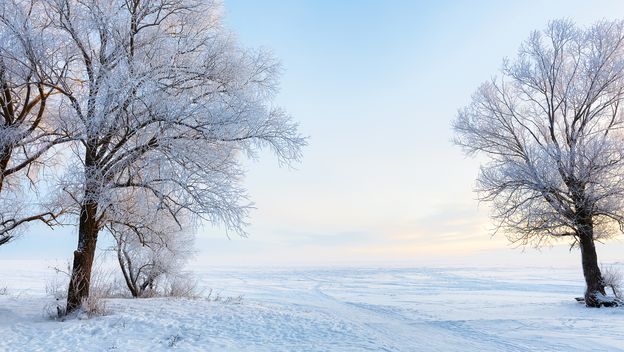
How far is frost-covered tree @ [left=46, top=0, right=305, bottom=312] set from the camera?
9.35m

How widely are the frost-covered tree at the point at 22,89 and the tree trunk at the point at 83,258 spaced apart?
91 centimetres

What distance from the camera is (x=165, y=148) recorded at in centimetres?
973

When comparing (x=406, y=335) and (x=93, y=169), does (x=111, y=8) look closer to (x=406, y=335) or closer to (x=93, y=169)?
(x=93, y=169)

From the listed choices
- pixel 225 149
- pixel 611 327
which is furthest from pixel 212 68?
pixel 611 327

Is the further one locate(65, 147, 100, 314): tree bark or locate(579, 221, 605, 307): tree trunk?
locate(579, 221, 605, 307): tree trunk

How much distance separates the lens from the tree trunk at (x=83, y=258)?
10.5 m

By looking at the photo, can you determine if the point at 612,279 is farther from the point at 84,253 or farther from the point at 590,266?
the point at 84,253

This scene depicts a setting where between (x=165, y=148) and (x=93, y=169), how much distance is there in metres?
1.63

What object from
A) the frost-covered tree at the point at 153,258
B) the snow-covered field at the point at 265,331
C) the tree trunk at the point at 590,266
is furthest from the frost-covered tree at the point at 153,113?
the tree trunk at the point at 590,266

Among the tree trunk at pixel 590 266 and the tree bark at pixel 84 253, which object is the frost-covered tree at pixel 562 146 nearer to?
Result: the tree trunk at pixel 590 266

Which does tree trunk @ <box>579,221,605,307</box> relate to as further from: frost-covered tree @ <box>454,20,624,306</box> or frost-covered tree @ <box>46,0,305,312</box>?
frost-covered tree @ <box>46,0,305,312</box>

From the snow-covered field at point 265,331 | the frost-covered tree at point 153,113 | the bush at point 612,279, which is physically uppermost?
the frost-covered tree at point 153,113

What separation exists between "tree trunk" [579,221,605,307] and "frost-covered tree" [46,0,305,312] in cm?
1225

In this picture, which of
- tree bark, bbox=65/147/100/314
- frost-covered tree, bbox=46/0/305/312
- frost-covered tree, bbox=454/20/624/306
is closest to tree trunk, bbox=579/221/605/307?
frost-covered tree, bbox=454/20/624/306
